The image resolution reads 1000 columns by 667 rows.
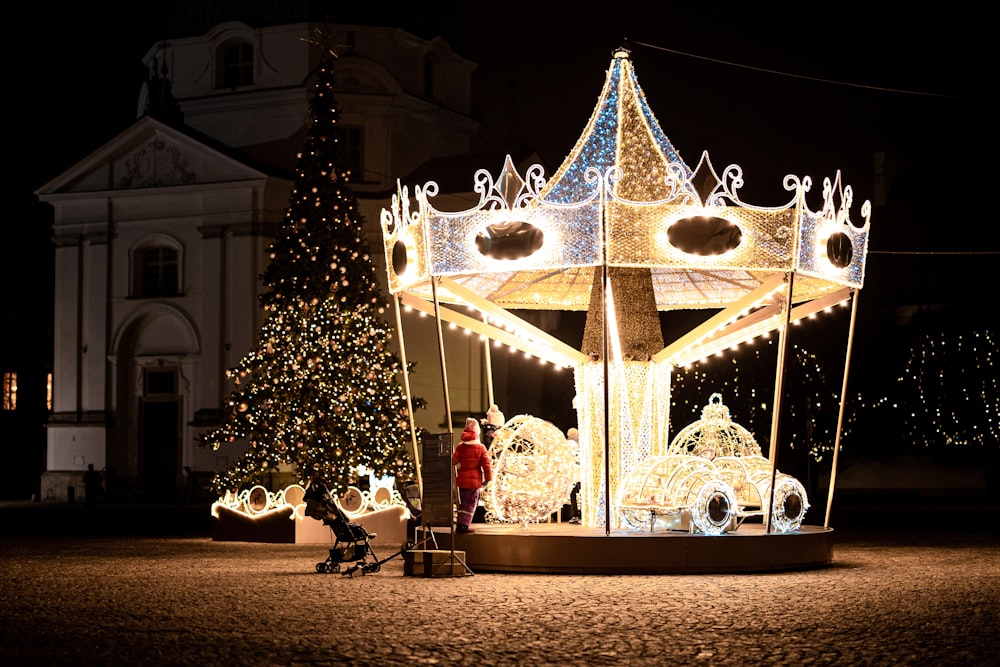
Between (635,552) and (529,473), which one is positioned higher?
(529,473)

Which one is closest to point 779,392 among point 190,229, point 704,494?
point 704,494

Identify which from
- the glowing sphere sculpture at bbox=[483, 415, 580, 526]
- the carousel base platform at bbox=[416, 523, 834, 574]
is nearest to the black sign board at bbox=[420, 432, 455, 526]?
the carousel base platform at bbox=[416, 523, 834, 574]

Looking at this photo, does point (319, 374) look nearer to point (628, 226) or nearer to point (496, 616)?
point (628, 226)

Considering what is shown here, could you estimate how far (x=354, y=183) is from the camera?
162ft

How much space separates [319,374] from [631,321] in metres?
8.91

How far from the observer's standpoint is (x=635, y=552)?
17.1m

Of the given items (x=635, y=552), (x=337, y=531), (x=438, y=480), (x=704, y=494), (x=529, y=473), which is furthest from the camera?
(x=529, y=473)

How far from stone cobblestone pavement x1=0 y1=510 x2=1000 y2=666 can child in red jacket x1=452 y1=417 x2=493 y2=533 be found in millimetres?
1050

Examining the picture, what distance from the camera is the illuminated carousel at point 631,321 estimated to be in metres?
17.4

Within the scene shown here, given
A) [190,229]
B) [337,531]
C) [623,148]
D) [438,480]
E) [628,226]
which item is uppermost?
[190,229]

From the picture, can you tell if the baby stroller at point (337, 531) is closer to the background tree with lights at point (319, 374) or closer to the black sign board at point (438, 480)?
the black sign board at point (438, 480)

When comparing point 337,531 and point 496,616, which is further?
point 337,531

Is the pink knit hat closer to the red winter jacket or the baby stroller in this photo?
the red winter jacket

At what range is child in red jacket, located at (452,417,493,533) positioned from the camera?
18.3m
